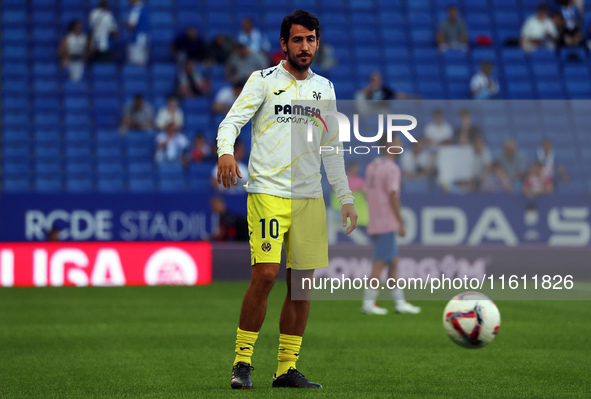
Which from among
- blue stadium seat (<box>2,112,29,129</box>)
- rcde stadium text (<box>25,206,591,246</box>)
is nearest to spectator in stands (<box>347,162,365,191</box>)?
rcde stadium text (<box>25,206,591,246</box>)

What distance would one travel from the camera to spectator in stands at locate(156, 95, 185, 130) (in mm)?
17906

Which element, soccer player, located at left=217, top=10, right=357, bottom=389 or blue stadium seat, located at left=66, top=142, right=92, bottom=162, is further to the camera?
blue stadium seat, located at left=66, top=142, right=92, bottom=162

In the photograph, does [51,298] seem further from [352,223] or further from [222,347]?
[352,223]

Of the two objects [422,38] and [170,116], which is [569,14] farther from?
[170,116]

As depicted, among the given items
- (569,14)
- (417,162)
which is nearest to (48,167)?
(417,162)

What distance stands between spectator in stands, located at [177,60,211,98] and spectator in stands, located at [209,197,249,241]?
10.9 ft

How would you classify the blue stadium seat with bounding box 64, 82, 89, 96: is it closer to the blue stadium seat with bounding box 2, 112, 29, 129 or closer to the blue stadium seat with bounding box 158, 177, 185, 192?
the blue stadium seat with bounding box 2, 112, 29, 129

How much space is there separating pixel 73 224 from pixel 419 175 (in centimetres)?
567

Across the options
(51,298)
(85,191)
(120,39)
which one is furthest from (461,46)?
(51,298)

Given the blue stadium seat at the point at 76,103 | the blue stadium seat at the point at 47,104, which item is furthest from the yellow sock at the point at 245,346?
the blue stadium seat at the point at 47,104

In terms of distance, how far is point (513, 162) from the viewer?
A: 1650 cm

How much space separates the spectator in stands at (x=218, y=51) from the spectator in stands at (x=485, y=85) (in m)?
4.90

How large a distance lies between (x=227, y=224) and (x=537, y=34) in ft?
28.2

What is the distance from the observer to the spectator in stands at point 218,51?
19.3 meters
